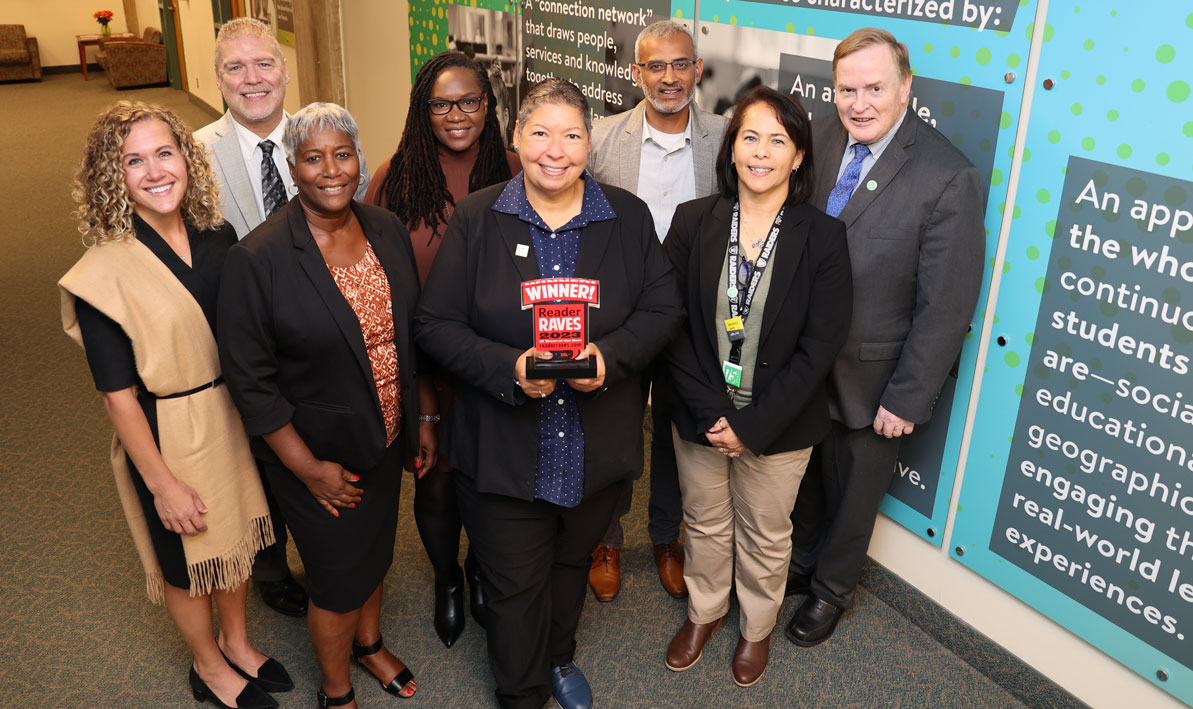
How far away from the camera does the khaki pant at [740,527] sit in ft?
8.80

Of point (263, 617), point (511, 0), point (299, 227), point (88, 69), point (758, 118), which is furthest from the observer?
point (88, 69)

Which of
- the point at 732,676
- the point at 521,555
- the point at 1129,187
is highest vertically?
the point at 1129,187

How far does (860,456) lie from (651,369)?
70 cm

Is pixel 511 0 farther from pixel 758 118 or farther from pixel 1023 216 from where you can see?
pixel 1023 216

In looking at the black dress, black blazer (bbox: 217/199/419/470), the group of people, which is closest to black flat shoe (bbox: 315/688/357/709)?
the group of people

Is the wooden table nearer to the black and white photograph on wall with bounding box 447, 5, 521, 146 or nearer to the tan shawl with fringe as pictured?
the black and white photograph on wall with bounding box 447, 5, 521, 146

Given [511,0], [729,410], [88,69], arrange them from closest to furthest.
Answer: [729,410]
[511,0]
[88,69]

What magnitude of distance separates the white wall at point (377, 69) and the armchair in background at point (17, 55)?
31.2 feet

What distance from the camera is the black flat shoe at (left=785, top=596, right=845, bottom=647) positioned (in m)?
2.99

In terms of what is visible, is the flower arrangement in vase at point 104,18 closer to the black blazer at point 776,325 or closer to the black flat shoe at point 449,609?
the black flat shoe at point 449,609

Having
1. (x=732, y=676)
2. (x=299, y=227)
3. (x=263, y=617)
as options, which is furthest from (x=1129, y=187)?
(x=263, y=617)

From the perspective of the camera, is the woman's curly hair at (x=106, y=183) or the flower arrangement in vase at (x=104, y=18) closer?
the woman's curly hair at (x=106, y=183)

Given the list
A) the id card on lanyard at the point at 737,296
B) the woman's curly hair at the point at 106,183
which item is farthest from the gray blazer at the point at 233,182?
the id card on lanyard at the point at 737,296

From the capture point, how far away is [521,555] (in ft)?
8.05
